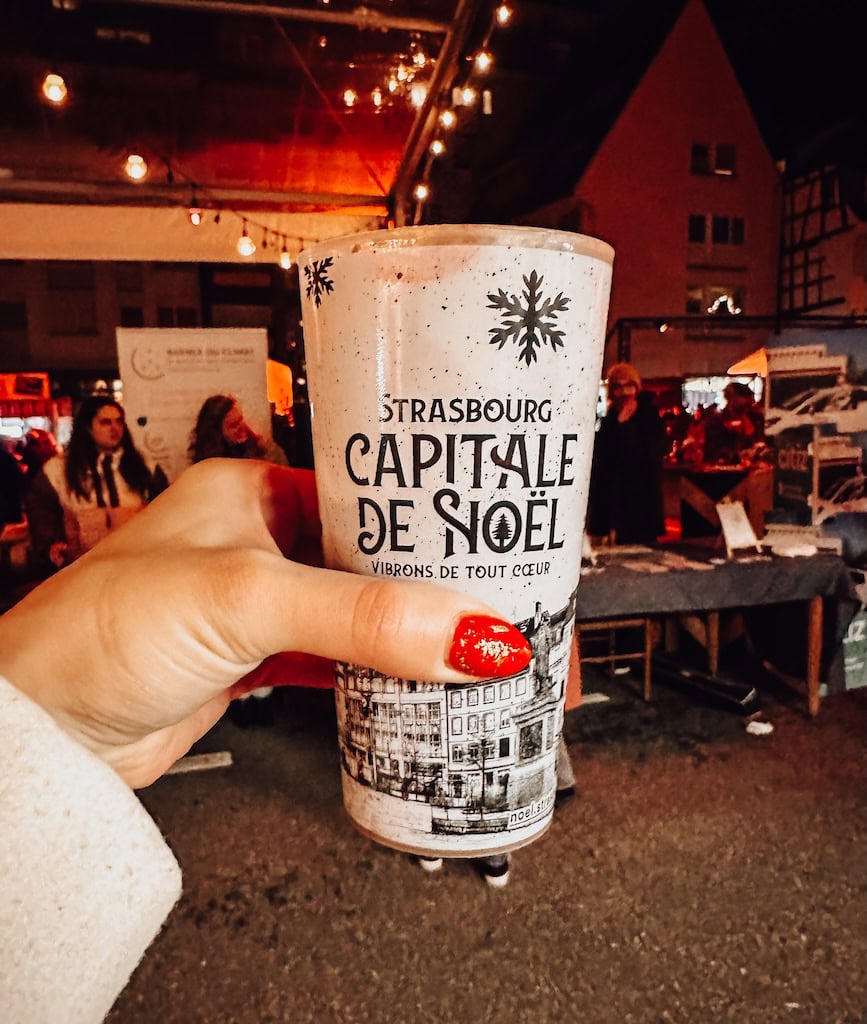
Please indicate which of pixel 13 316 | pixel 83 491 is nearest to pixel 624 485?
pixel 83 491

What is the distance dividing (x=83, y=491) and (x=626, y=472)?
12.7 ft

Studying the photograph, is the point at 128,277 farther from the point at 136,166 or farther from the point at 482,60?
the point at 482,60

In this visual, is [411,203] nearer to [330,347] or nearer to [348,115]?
[348,115]

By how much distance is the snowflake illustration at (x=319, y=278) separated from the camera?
0.78m

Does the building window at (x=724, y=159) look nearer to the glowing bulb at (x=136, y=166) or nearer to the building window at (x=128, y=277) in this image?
the building window at (x=128, y=277)

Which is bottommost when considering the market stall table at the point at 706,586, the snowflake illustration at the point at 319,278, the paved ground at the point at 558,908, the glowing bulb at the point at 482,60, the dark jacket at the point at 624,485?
the paved ground at the point at 558,908

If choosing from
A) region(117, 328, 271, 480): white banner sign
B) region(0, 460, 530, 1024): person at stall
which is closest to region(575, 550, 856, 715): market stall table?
region(117, 328, 271, 480): white banner sign

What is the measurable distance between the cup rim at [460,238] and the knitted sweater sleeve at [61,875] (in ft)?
1.94

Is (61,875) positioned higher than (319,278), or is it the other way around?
(319,278)

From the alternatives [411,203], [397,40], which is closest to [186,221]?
[411,203]

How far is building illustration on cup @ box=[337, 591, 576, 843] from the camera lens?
2.72 feet

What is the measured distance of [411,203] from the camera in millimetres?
5379

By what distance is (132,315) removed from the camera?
59.0 feet

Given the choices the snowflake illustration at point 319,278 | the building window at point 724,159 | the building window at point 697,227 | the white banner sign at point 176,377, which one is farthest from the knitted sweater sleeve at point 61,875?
the building window at point 724,159
